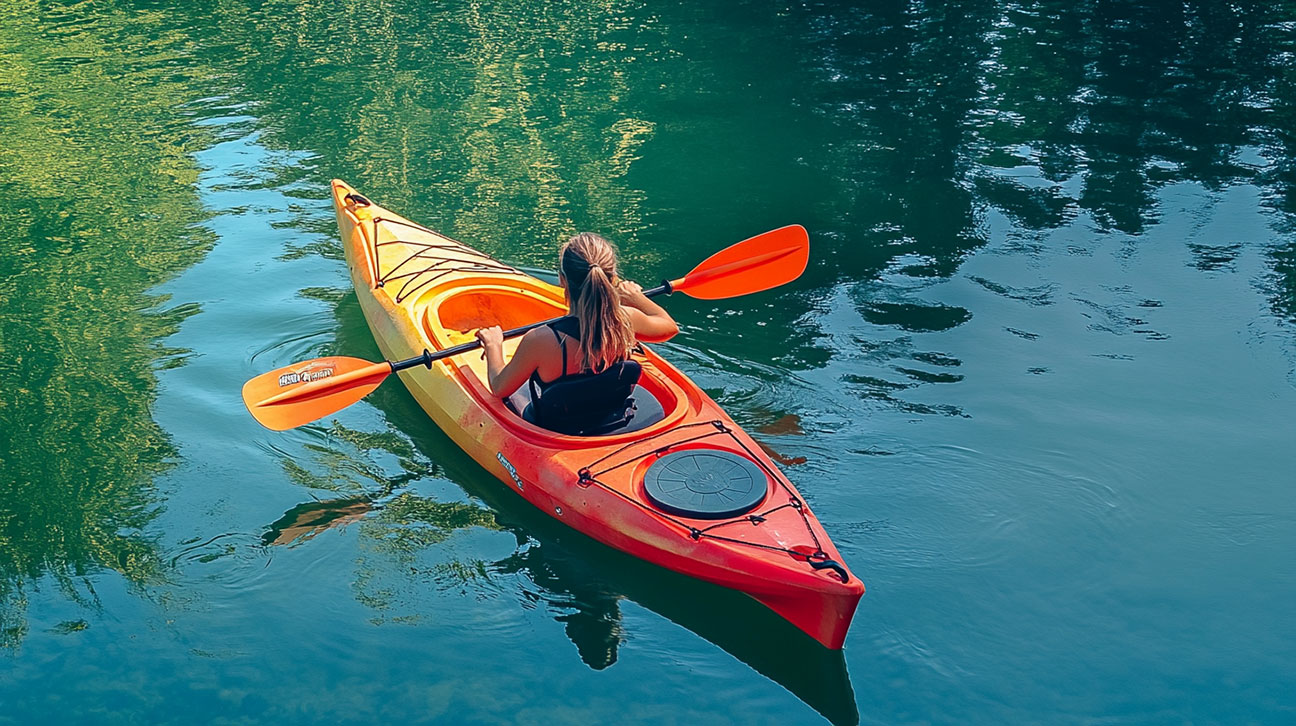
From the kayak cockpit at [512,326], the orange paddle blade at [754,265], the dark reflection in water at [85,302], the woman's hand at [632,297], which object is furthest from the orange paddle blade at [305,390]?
the orange paddle blade at [754,265]

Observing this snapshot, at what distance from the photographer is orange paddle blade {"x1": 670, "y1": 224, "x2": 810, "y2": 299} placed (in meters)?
5.65

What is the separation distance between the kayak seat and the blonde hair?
0.20 m

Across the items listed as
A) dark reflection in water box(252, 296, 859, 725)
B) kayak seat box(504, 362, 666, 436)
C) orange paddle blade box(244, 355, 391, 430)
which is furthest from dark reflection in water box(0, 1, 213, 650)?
kayak seat box(504, 362, 666, 436)

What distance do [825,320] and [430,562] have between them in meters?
2.78

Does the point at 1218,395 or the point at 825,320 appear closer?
the point at 1218,395

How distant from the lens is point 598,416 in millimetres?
4688

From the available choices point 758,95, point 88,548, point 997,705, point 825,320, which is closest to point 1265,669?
point 997,705

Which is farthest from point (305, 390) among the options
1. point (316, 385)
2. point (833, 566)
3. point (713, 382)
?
point (833, 566)

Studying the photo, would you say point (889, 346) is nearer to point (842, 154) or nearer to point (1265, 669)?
point (1265, 669)

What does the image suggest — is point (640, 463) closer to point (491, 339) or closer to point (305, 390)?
point (491, 339)

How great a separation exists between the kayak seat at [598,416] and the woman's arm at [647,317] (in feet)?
0.76

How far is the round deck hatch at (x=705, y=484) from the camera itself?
4.17 metres

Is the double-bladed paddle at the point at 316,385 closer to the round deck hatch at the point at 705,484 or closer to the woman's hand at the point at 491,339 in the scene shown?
the woman's hand at the point at 491,339

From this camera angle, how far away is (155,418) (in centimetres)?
558
